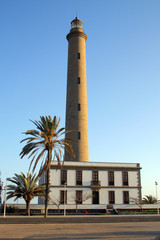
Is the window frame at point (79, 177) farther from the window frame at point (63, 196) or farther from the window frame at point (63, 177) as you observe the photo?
the window frame at point (63, 196)

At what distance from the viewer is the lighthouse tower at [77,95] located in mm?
47000

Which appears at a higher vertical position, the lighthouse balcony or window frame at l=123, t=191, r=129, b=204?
the lighthouse balcony

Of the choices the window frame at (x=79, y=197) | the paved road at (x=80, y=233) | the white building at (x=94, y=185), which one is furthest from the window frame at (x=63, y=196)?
the paved road at (x=80, y=233)

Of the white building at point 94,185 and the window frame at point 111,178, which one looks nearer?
the white building at point 94,185

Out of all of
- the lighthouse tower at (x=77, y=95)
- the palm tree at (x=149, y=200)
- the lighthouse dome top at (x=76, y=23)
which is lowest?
the palm tree at (x=149, y=200)

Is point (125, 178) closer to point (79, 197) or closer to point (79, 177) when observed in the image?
point (79, 177)

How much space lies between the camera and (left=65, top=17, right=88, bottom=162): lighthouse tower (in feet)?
154

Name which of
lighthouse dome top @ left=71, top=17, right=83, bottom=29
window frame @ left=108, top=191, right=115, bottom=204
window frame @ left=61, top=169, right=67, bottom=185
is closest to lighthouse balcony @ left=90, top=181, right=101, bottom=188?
window frame @ left=108, top=191, right=115, bottom=204

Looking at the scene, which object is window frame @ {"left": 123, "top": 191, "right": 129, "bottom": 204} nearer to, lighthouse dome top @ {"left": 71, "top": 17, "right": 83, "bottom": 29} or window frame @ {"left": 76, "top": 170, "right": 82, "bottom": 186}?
window frame @ {"left": 76, "top": 170, "right": 82, "bottom": 186}

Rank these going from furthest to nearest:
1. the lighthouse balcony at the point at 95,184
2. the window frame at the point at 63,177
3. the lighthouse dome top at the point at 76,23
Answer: the lighthouse dome top at the point at 76,23, the lighthouse balcony at the point at 95,184, the window frame at the point at 63,177

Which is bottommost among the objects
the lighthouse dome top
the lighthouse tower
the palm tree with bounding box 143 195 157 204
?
the palm tree with bounding box 143 195 157 204

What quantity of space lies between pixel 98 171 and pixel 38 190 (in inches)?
451

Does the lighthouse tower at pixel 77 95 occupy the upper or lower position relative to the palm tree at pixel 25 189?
upper

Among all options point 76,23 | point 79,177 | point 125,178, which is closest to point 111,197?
point 125,178
